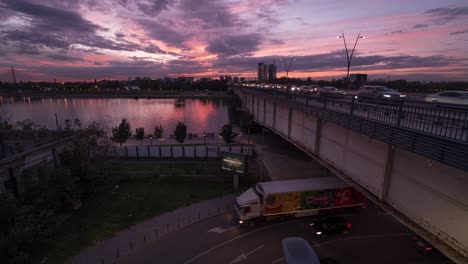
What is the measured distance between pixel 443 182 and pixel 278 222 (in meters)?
12.5

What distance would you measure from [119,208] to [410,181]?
21.2 meters

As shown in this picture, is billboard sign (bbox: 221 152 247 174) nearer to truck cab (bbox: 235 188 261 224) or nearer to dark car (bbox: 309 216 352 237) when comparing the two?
truck cab (bbox: 235 188 261 224)

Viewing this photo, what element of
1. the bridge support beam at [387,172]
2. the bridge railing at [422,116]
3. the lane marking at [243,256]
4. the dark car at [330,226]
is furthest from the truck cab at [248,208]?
the bridge railing at [422,116]

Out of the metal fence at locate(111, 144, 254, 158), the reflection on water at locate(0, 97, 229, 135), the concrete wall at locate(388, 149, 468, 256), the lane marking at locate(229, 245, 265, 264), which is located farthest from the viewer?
the reflection on water at locate(0, 97, 229, 135)

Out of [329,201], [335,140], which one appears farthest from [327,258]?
[335,140]

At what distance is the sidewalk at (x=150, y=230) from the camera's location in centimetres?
1526

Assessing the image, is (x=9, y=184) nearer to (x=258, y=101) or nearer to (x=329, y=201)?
(x=329, y=201)

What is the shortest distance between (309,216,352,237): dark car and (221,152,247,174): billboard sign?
8822mm

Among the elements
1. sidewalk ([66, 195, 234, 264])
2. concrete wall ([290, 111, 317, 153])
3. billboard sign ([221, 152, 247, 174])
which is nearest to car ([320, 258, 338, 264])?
concrete wall ([290, 111, 317, 153])

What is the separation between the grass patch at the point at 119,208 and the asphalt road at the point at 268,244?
376cm

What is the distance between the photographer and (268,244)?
16.4 m

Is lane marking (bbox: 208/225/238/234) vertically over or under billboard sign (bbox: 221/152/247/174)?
under

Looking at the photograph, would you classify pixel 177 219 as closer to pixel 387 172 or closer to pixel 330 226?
pixel 330 226

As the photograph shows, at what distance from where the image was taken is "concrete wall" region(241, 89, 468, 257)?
8.16 metres
